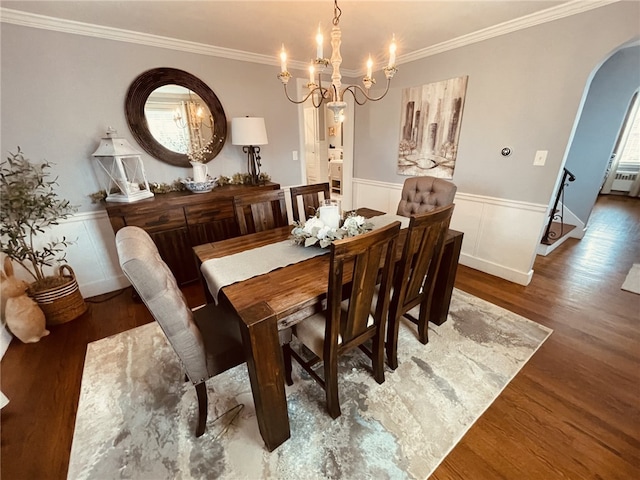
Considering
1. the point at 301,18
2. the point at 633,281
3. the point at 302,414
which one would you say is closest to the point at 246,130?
the point at 301,18

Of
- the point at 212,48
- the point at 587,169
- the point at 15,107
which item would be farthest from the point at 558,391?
the point at 15,107

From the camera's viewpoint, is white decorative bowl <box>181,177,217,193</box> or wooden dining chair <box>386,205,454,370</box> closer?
wooden dining chair <box>386,205,454,370</box>

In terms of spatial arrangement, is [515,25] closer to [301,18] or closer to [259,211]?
[301,18]

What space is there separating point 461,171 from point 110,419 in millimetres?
3511

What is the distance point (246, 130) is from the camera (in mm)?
2639

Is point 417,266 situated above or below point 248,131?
below

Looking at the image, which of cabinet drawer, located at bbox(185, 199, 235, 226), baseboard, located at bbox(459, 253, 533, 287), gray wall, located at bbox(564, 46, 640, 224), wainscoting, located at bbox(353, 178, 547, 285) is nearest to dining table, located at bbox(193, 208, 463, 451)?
cabinet drawer, located at bbox(185, 199, 235, 226)

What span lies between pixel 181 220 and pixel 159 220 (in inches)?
7.1

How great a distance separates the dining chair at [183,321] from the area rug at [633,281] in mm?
3564

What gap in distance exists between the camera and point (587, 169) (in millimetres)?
3455

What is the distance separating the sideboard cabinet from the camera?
2.22 meters

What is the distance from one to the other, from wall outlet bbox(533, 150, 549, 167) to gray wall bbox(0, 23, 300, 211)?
3.04 m

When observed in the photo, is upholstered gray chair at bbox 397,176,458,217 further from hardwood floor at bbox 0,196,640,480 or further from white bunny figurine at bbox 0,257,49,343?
white bunny figurine at bbox 0,257,49,343

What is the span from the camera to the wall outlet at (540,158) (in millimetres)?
2233
